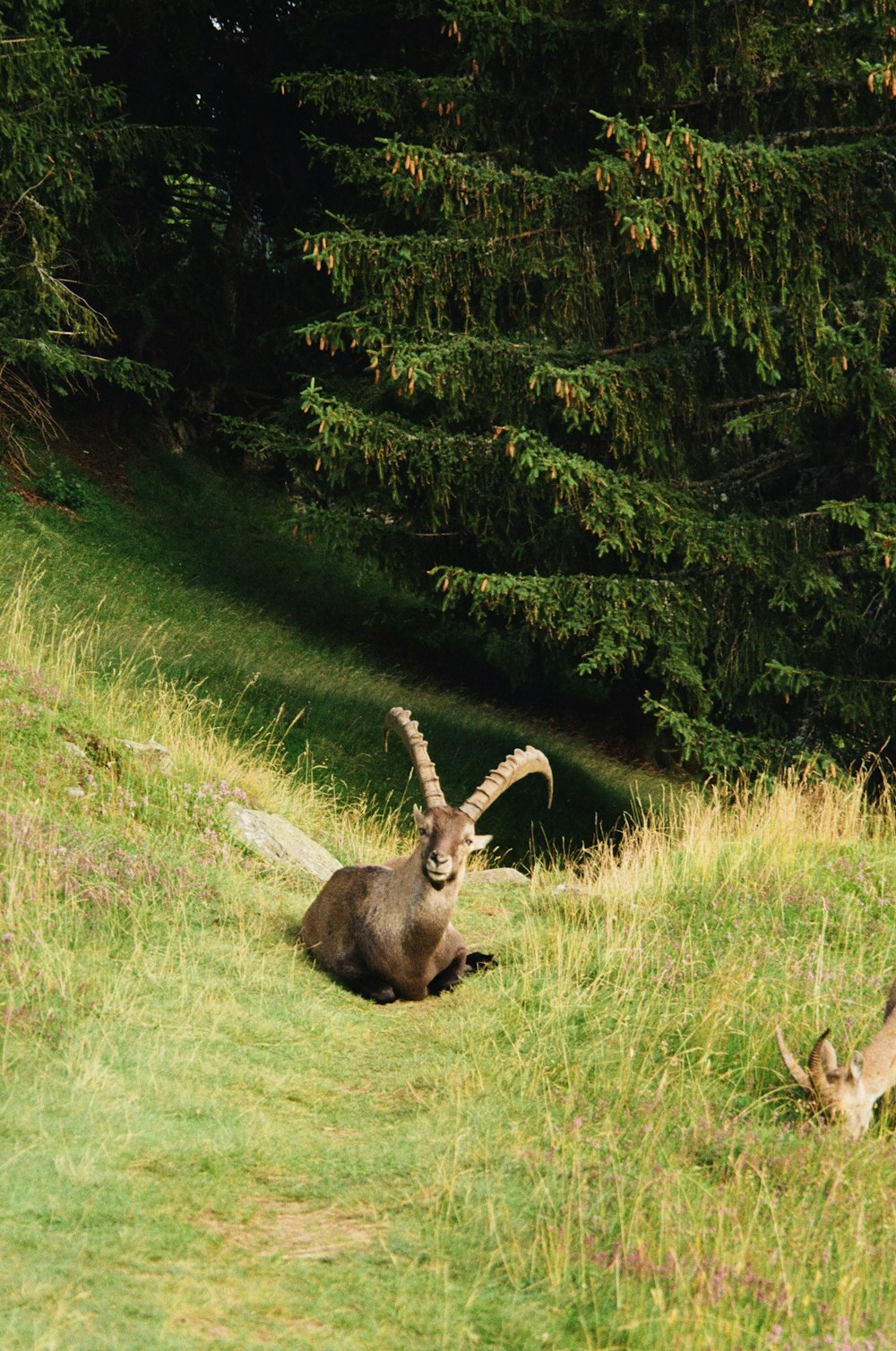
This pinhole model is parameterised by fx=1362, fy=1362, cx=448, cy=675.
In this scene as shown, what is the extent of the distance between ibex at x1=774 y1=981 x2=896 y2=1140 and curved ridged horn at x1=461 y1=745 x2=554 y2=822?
2548mm

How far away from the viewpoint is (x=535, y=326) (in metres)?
16.0

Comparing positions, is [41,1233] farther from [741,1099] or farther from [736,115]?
[736,115]

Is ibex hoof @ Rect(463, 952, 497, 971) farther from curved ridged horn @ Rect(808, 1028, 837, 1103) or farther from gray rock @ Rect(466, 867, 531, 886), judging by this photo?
curved ridged horn @ Rect(808, 1028, 837, 1103)

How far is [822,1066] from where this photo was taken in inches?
231

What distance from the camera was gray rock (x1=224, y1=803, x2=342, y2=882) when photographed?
10.3 m

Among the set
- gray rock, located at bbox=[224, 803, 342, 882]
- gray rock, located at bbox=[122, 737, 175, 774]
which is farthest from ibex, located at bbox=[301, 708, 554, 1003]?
gray rock, located at bbox=[122, 737, 175, 774]

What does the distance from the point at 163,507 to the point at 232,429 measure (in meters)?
3.39

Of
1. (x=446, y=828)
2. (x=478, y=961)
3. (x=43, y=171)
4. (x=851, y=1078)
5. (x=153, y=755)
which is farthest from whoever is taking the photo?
(x=43, y=171)

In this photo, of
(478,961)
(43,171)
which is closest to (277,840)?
(478,961)

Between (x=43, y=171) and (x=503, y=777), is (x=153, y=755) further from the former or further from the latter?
(x=43, y=171)

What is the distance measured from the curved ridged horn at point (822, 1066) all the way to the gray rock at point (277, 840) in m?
5.14

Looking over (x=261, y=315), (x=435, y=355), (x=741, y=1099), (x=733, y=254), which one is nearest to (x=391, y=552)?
(x=435, y=355)

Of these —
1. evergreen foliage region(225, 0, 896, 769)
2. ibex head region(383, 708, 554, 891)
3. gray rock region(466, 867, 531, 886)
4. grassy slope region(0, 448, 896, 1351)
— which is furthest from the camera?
evergreen foliage region(225, 0, 896, 769)

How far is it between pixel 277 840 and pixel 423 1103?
4618 millimetres
